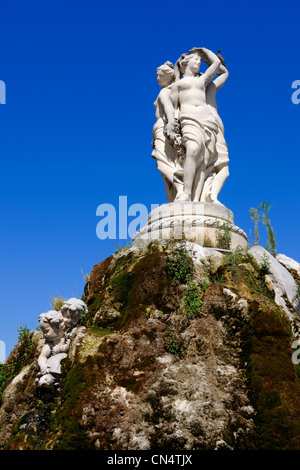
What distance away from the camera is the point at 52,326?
28.1 feet

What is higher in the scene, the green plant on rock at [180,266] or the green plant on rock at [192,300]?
the green plant on rock at [180,266]

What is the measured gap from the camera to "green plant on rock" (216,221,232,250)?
10155mm

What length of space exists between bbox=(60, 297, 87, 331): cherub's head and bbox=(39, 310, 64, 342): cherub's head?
153mm

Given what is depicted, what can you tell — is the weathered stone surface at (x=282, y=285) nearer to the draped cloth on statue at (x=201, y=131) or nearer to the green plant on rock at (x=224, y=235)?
the green plant on rock at (x=224, y=235)

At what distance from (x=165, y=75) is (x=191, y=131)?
2127 mm

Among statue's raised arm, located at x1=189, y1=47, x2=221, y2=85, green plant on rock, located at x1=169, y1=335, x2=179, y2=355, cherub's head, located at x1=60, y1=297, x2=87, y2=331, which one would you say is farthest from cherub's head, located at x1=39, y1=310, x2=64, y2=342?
statue's raised arm, located at x1=189, y1=47, x2=221, y2=85

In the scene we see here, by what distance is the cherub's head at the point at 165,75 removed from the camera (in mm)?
12766

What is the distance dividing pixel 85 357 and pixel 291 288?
4089mm

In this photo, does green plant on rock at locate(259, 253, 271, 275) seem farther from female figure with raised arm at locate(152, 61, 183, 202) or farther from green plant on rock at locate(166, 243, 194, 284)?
female figure with raised arm at locate(152, 61, 183, 202)

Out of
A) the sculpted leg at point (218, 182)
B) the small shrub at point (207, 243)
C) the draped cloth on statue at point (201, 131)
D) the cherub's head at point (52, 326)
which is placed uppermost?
the draped cloth on statue at point (201, 131)

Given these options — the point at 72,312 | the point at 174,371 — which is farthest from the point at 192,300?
the point at 72,312

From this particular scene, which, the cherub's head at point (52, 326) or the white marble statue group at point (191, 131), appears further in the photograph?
the white marble statue group at point (191, 131)

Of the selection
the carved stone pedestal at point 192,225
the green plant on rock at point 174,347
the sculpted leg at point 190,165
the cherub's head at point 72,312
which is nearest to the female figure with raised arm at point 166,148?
the sculpted leg at point 190,165

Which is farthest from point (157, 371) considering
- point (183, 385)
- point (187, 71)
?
point (187, 71)
